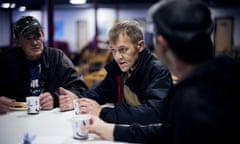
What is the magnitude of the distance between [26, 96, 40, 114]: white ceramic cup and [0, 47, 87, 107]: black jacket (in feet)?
1.61

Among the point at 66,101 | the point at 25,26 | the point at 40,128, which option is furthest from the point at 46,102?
the point at 25,26

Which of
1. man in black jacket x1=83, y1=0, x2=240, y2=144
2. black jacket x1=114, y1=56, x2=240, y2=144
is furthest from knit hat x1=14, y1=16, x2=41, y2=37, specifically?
black jacket x1=114, y1=56, x2=240, y2=144

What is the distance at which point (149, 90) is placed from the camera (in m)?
1.64

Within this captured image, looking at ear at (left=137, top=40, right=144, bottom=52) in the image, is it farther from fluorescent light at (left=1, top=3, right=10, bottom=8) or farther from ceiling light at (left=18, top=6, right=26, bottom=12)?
ceiling light at (left=18, top=6, right=26, bottom=12)

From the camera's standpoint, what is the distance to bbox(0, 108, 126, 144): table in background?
1.34 m

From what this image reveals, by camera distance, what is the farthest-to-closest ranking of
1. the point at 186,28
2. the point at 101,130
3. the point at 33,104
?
the point at 33,104, the point at 101,130, the point at 186,28

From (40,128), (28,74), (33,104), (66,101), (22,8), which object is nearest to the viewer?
(40,128)

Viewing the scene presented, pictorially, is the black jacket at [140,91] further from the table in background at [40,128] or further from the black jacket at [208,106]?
the black jacket at [208,106]

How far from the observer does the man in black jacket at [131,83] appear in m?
1.53

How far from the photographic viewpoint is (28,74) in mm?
2285

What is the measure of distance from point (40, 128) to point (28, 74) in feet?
2.78

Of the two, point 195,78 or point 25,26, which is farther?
point 25,26

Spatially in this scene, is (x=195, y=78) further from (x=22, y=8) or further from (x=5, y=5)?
(x=22, y=8)

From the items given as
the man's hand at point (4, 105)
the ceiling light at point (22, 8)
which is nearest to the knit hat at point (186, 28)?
the man's hand at point (4, 105)
